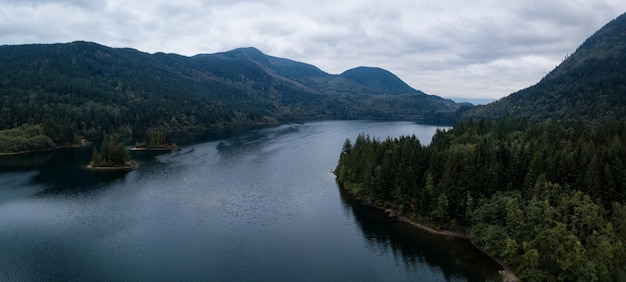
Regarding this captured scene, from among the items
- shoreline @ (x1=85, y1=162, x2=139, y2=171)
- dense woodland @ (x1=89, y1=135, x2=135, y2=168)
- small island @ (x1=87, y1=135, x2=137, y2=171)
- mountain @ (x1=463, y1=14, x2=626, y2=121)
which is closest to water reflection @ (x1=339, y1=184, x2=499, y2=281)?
shoreline @ (x1=85, y1=162, x2=139, y2=171)

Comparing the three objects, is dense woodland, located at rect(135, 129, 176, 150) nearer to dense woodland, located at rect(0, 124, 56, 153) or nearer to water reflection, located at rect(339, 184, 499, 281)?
dense woodland, located at rect(0, 124, 56, 153)

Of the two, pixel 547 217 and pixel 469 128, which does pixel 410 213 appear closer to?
pixel 547 217

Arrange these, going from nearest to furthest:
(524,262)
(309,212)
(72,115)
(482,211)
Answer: (524,262) < (482,211) < (309,212) < (72,115)

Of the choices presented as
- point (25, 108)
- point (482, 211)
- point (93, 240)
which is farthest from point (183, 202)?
point (25, 108)

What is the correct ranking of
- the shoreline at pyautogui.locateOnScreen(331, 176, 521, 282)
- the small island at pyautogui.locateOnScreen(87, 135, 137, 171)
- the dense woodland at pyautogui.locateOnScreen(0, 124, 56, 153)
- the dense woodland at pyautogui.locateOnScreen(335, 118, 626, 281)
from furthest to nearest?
the dense woodland at pyautogui.locateOnScreen(0, 124, 56, 153)
the small island at pyautogui.locateOnScreen(87, 135, 137, 171)
the shoreline at pyautogui.locateOnScreen(331, 176, 521, 282)
the dense woodland at pyautogui.locateOnScreen(335, 118, 626, 281)

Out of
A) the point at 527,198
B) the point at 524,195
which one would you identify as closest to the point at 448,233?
the point at 524,195
